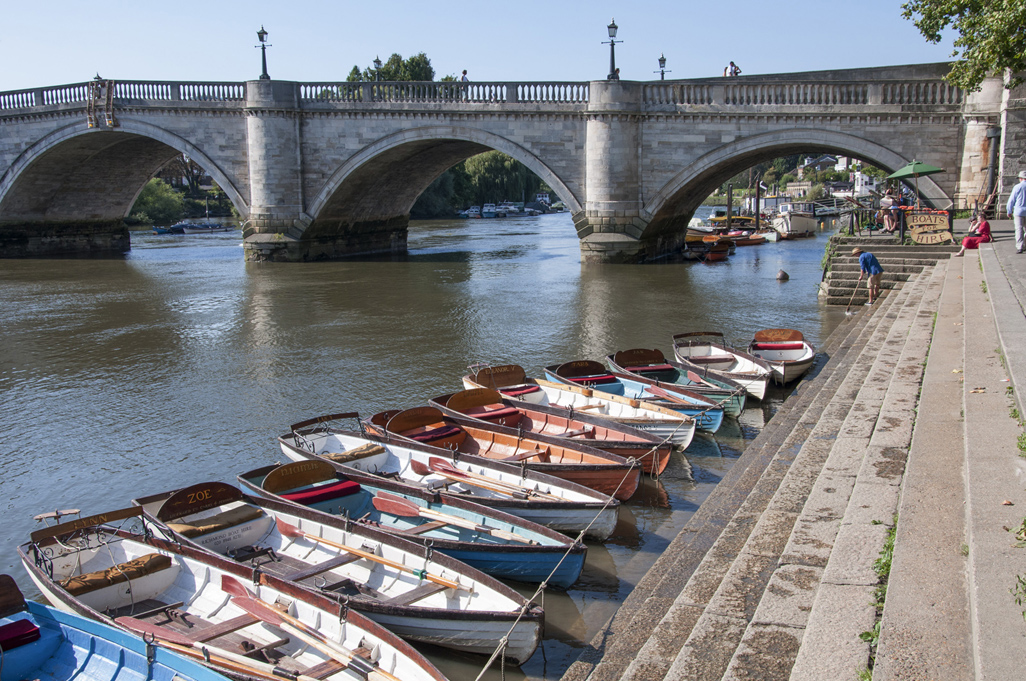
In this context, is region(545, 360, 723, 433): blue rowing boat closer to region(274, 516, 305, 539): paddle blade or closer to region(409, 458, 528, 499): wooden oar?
region(409, 458, 528, 499): wooden oar

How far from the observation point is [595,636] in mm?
6023

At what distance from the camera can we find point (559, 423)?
10.1 metres

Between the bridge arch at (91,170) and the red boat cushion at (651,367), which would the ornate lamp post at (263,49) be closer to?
the bridge arch at (91,170)

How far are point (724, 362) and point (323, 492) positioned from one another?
285 inches

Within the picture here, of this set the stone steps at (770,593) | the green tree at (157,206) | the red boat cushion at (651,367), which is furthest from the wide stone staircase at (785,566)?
the green tree at (157,206)

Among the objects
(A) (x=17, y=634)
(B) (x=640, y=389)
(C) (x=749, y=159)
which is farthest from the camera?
(C) (x=749, y=159)

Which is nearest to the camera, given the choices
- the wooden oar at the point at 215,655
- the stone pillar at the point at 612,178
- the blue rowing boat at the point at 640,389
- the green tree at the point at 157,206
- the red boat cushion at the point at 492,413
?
the wooden oar at the point at 215,655

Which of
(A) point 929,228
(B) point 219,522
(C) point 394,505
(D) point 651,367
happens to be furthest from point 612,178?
Answer: (B) point 219,522

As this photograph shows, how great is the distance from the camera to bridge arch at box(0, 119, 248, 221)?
31188 millimetres

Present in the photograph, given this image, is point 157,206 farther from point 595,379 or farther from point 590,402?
point 590,402

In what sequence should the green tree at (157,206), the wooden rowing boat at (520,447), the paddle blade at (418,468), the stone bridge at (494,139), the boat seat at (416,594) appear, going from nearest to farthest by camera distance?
1. the boat seat at (416,594)
2. the wooden rowing boat at (520,447)
3. the paddle blade at (418,468)
4. the stone bridge at (494,139)
5. the green tree at (157,206)

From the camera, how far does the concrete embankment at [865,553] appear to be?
11.8 ft

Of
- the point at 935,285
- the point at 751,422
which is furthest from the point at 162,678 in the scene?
the point at 935,285

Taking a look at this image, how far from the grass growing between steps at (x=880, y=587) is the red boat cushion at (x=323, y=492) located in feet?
15.1
